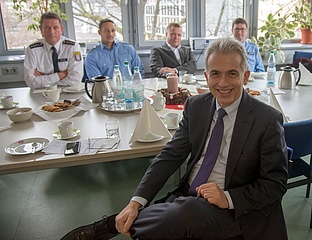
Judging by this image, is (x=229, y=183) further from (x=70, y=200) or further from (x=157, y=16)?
(x=157, y=16)

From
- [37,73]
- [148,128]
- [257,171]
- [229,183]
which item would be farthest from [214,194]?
[37,73]

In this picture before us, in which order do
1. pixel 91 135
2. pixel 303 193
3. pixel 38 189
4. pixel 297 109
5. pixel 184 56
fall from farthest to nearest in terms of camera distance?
pixel 184 56 < pixel 38 189 < pixel 303 193 < pixel 297 109 < pixel 91 135

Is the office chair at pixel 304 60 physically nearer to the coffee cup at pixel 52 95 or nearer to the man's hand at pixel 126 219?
the coffee cup at pixel 52 95

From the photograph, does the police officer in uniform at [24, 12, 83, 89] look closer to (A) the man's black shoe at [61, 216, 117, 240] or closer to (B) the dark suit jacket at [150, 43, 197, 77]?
(B) the dark suit jacket at [150, 43, 197, 77]

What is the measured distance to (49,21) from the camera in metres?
3.12

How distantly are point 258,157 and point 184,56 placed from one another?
9.51 feet

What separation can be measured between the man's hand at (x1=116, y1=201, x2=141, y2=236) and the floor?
0.70 metres

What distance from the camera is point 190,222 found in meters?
1.20

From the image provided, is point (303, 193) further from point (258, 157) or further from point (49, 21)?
point (49, 21)

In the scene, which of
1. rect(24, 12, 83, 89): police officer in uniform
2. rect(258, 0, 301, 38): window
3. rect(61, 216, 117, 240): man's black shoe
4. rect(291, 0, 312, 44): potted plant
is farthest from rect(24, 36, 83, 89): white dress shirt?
rect(291, 0, 312, 44): potted plant

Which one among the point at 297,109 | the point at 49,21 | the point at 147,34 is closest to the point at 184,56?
the point at 147,34

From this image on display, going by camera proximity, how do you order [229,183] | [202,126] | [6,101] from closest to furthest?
[229,183]
[202,126]
[6,101]

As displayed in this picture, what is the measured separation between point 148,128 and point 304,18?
3763 millimetres

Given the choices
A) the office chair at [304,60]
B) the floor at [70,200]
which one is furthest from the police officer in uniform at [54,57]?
the office chair at [304,60]
